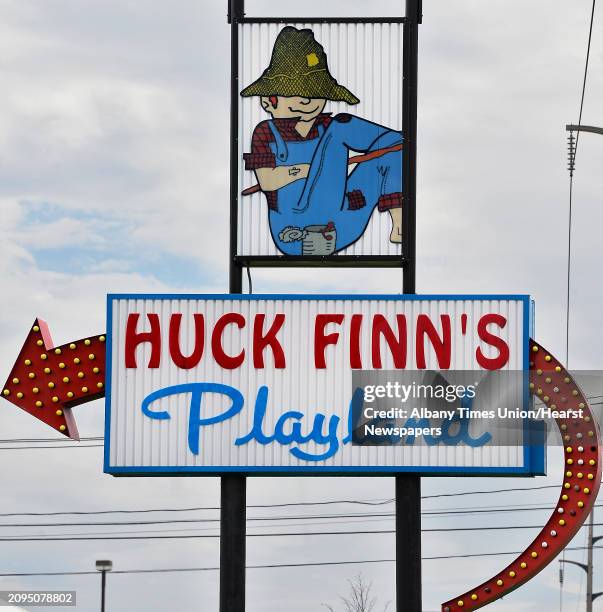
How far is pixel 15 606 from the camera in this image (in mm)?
25766

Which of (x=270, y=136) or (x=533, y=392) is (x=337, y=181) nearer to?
(x=270, y=136)

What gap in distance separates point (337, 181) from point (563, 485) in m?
5.76

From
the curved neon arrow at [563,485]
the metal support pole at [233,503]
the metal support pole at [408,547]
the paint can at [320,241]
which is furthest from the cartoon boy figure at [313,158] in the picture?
the metal support pole at [408,547]

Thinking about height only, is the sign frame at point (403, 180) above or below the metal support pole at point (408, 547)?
above

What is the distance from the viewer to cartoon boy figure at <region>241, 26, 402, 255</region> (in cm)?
2480

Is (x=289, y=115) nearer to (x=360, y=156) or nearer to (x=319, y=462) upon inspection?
(x=360, y=156)

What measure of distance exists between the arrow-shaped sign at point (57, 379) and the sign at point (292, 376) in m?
0.42

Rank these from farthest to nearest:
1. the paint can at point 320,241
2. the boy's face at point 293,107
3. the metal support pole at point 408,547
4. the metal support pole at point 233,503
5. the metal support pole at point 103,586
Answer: the metal support pole at point 103,586 < the boy's face at point 293,107 < the paint can at point 320,241 < the metal support pole at point 233,503 < the metal support pole at point 408,547

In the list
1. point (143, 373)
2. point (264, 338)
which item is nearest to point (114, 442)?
point (143, 373)

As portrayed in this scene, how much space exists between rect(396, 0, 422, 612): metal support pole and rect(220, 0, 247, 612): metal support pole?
2.35 m

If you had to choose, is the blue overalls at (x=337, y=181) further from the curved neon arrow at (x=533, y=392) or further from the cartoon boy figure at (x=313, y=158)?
the curved neon arrow at (x=533, y=392)

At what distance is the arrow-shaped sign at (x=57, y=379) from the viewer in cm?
2495

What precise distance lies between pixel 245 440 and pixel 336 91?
18.2 feet

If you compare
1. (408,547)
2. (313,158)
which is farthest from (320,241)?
(408,547)
